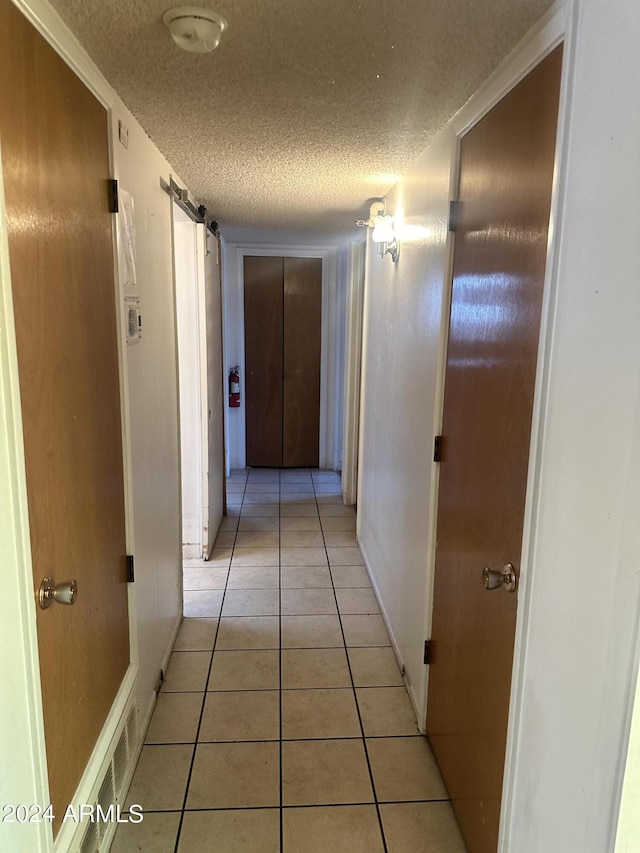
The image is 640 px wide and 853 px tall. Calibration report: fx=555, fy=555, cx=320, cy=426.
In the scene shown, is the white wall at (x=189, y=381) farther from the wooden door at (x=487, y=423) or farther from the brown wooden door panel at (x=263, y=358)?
the brown wooden door panel at (x=263, y=358)

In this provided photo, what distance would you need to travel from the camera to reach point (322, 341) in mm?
5664

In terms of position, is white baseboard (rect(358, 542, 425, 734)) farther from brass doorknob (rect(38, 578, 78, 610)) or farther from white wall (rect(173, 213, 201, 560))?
brass doorknob (rect(38, 578, 78, 610))

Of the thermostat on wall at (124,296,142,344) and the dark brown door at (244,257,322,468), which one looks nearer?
the thermostat on wall at (124,296,142,344)

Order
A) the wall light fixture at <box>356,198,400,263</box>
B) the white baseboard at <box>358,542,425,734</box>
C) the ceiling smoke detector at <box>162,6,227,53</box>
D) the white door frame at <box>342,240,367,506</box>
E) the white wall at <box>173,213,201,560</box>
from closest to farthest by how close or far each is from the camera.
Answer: the ceiling smoke detector at <box>162,6,227,53</box> < the white baseboard at <box>358,542,425,734</box> < the wall light fixture at <box>356,198,400,263</box> < the white wall at <box>173,213,201,560</box> < the white door frame at <box>342,240,367,506</box>

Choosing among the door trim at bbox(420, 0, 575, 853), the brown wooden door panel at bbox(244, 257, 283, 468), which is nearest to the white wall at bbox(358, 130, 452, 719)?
the door trim at bbox(420, 0, 575, 853)

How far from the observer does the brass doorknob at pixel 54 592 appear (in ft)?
3.65

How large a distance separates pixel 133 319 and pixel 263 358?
152 inches

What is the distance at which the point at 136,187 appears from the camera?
1.89m

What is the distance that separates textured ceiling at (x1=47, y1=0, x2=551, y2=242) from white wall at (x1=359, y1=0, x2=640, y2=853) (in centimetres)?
17

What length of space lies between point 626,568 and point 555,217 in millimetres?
660

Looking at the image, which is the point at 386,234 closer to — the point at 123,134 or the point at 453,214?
the point at 453,214

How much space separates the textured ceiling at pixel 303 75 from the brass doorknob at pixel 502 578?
3.94 ft

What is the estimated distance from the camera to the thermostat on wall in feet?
5.84

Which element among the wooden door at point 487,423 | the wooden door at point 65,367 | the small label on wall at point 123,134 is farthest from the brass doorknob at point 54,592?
the small label on wall at point 123,134
